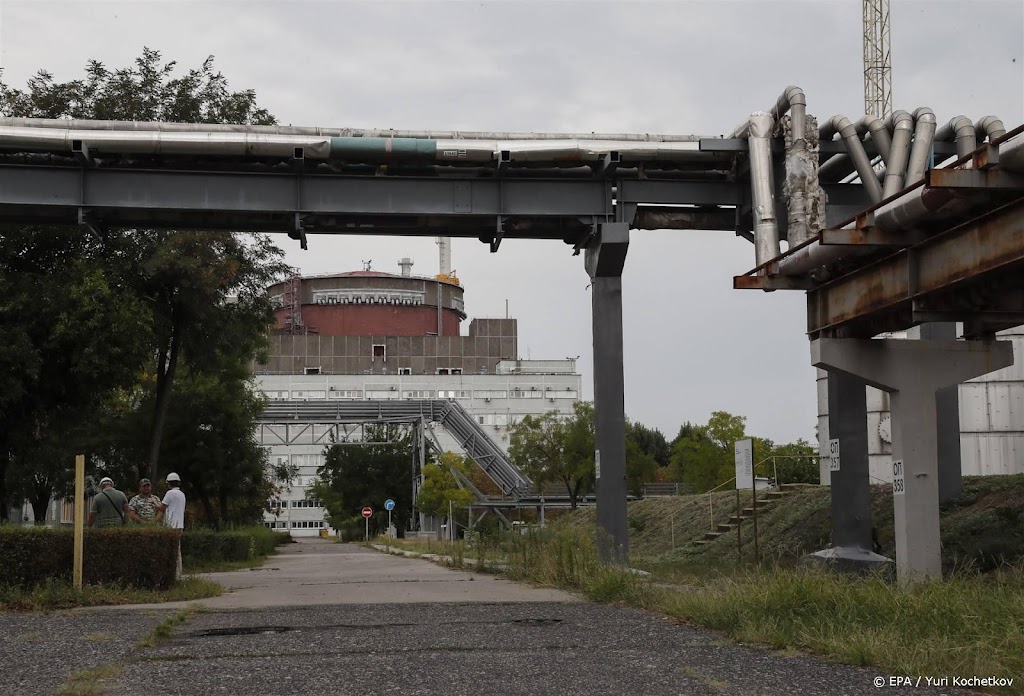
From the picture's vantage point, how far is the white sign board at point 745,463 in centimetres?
1784

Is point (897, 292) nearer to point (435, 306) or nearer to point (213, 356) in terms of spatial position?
point (213, 356)

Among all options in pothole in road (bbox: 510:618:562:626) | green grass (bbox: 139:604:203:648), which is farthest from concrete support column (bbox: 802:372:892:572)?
green grass (bbox: 139:604:203:648)

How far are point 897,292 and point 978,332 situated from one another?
1.68 m

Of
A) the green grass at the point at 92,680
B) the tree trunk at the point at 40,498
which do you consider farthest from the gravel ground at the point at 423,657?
the tree trunk at the point at 40,498

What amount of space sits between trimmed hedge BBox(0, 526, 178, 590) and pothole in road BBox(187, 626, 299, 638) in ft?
14.8

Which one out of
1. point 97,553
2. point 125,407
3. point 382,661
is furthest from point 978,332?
point 125,407

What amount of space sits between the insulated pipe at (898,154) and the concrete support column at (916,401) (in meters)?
5.70

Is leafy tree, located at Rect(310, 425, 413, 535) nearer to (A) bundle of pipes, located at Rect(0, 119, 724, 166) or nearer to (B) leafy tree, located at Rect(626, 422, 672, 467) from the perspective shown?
(B) leafy tree, located at Rect(626, 422, 672, 467)

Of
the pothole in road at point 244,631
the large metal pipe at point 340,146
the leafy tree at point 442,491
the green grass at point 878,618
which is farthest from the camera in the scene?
the leafy tree at point 442,491

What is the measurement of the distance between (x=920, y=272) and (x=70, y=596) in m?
11.3

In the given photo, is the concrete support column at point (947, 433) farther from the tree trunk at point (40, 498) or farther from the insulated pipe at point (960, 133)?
the tree trunk at point (40, 498)

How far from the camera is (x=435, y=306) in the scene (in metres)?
130

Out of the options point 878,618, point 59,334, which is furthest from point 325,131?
point 878,618

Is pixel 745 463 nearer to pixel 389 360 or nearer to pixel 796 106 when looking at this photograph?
pixel 796 106
